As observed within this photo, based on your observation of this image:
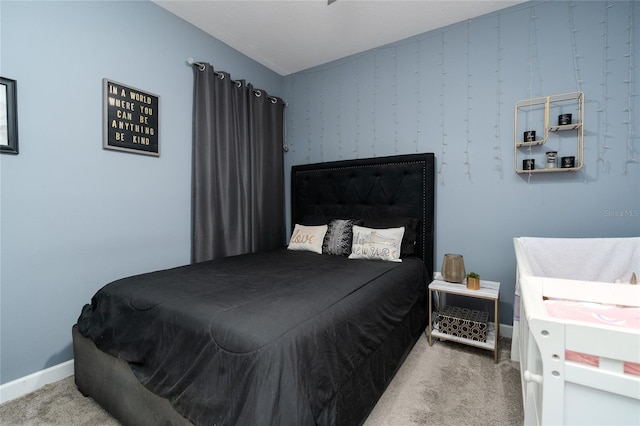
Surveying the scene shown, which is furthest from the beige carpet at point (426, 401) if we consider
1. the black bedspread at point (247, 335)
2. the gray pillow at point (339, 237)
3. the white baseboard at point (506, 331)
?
the gray pillow at point (339, 237)

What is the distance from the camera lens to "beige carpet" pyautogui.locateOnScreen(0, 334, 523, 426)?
1373mm

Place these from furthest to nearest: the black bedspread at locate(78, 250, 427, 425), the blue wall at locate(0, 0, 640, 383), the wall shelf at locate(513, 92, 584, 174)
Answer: the wall shelf at locate(513, 92, 584, 174) → the blue wall at locate(0, 0, 640, 383) → the black bedspread at locate(78, 250, 427, 425)

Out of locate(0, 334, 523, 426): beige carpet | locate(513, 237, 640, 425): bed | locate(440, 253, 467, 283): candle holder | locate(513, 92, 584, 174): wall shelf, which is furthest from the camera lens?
locate(440, 253, 467, 283): candle holder

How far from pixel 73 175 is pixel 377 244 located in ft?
6.76

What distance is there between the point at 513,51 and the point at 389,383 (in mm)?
2464

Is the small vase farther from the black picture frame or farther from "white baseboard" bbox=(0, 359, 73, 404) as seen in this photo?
the black picture frame

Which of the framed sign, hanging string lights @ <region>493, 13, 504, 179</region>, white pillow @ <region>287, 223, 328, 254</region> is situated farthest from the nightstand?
the framed sign

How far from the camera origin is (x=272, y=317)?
1.05 metres

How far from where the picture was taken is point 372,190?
107 inches

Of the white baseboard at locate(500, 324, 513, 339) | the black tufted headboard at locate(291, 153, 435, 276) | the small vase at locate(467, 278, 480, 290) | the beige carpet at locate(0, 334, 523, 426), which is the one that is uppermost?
the black tufted headboard at locate(291, 153, 435, 276)

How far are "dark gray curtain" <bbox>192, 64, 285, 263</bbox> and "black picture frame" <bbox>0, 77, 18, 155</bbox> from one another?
1.05 meters

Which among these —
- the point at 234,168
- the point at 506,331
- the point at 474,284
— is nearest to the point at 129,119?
the point at 234,168

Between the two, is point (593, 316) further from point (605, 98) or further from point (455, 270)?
point (605, 98)

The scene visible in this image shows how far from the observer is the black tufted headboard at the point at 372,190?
96.6 inches
